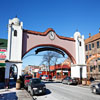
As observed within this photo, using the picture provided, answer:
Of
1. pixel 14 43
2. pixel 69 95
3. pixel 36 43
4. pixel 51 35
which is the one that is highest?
pixel 51 35

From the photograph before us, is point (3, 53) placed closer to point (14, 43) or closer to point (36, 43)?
point (14, 43)

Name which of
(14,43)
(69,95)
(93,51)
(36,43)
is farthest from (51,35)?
(93,51)

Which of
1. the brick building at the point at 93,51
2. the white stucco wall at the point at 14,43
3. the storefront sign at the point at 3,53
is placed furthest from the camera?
the brick building at the point at 93,51

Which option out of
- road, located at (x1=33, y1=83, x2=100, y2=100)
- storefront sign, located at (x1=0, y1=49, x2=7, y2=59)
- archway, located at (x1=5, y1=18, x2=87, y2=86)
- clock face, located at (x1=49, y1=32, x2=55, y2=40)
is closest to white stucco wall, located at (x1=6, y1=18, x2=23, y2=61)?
archway, located at (x1=5, y1=18, x2=87, y2=86)

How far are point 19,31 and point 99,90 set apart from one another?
14.6m

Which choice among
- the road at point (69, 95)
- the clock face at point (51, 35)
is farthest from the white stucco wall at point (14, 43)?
the road at point (69, 95)

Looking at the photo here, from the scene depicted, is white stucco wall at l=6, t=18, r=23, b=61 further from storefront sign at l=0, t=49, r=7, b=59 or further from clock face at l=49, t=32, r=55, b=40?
clock face at l=49, t=32, r=55, b=40

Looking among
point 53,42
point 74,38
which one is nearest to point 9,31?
point 53,42

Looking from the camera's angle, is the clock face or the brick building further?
the brick building

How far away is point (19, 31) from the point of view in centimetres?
2053

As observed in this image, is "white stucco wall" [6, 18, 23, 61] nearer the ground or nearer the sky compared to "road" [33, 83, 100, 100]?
nearer the sky

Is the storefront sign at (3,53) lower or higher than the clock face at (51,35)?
lower

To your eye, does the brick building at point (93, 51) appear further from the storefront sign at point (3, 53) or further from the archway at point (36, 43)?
the storefront sign at point (3, 53)

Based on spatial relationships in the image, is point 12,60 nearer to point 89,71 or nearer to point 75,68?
point 75,68
